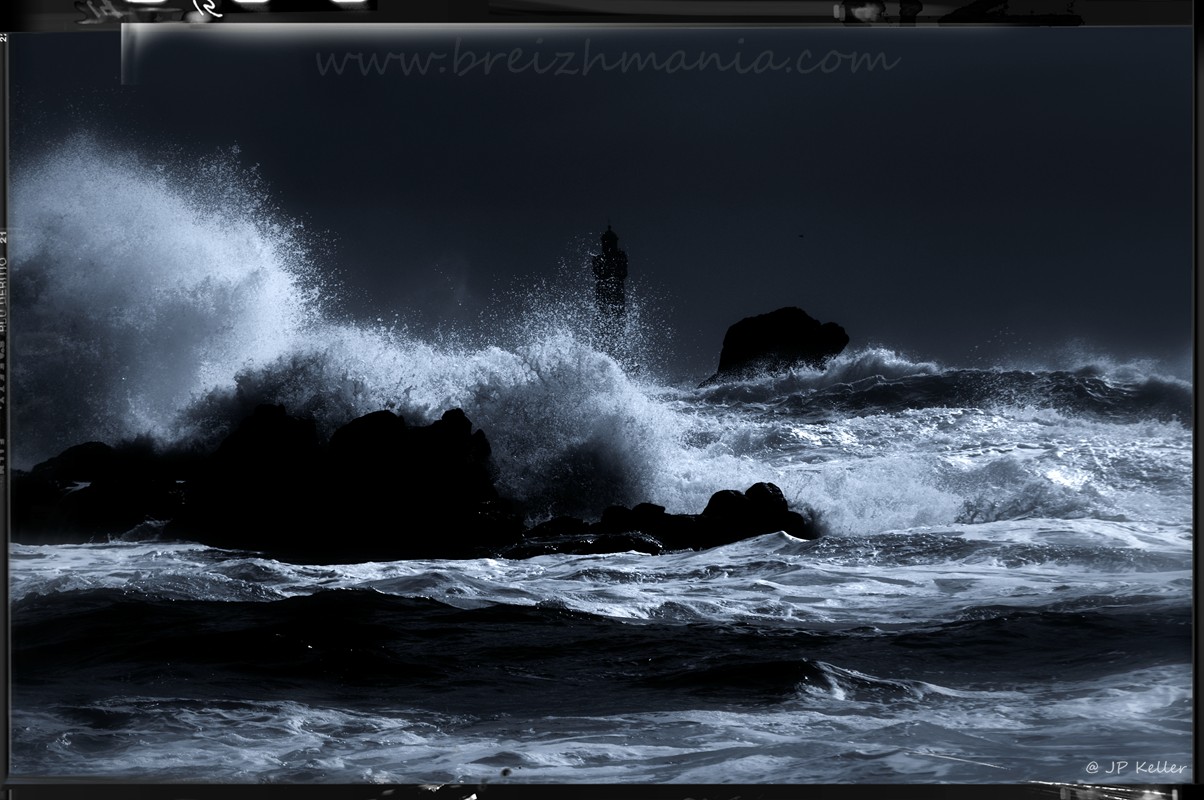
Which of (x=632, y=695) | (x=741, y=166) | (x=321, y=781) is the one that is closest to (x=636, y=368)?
(x=741, y=166)

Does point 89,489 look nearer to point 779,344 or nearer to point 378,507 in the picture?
point 378,507

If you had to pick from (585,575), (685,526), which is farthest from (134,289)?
(685,526)

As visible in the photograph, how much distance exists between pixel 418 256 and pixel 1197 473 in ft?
11.5

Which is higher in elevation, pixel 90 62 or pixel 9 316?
pixel 90 62

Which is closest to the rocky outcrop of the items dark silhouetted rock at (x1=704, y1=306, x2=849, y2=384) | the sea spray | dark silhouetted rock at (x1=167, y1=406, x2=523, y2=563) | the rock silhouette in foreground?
the rock silhouette in foreground

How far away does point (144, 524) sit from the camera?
5.01m

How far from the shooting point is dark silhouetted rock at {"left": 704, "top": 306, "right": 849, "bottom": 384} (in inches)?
198

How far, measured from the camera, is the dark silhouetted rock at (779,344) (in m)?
5.04

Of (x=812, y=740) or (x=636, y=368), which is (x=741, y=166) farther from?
(x=812, y=740)

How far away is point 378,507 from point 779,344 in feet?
6.27

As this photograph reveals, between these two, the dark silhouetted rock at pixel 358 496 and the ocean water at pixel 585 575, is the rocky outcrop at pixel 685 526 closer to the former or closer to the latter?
the ocean water at pixel 585 575

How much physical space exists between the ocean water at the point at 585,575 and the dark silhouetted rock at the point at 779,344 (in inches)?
3.2

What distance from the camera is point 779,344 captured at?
16.6 feet

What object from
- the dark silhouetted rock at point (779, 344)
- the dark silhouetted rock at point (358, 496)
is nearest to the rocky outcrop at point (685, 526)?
the dark silhouetted rock at point (358, 496)
